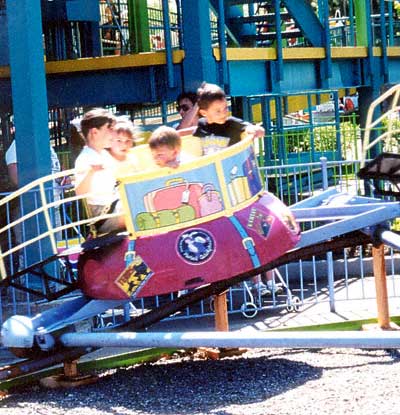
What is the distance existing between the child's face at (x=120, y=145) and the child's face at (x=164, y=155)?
1.30 feet

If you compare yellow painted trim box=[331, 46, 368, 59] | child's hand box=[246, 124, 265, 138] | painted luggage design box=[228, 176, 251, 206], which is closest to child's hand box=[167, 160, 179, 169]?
painted luggage design box=[228, 176, 251, 206]

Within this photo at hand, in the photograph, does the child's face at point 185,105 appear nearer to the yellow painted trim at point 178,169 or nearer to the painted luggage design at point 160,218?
the yellow painted trim at point 178,169

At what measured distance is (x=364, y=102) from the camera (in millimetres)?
15227

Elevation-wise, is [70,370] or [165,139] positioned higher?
[165,139]

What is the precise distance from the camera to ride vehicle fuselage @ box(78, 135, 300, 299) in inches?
242

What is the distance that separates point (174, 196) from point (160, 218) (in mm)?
152

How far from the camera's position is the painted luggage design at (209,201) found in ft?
20.6

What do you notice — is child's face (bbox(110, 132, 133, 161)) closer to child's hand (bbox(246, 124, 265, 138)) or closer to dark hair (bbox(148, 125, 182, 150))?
dark hair (bbox(148, 125, 182, 150))

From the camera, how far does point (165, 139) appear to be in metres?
6.32

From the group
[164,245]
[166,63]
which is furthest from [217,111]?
[166,63]

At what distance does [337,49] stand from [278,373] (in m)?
7.53

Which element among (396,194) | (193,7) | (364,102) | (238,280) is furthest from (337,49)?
(238,280)

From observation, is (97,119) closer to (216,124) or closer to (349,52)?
(216,124)

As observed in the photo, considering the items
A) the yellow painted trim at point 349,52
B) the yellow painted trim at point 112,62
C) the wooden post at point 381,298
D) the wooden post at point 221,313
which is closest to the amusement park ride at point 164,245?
the wooden post at point 221,313
